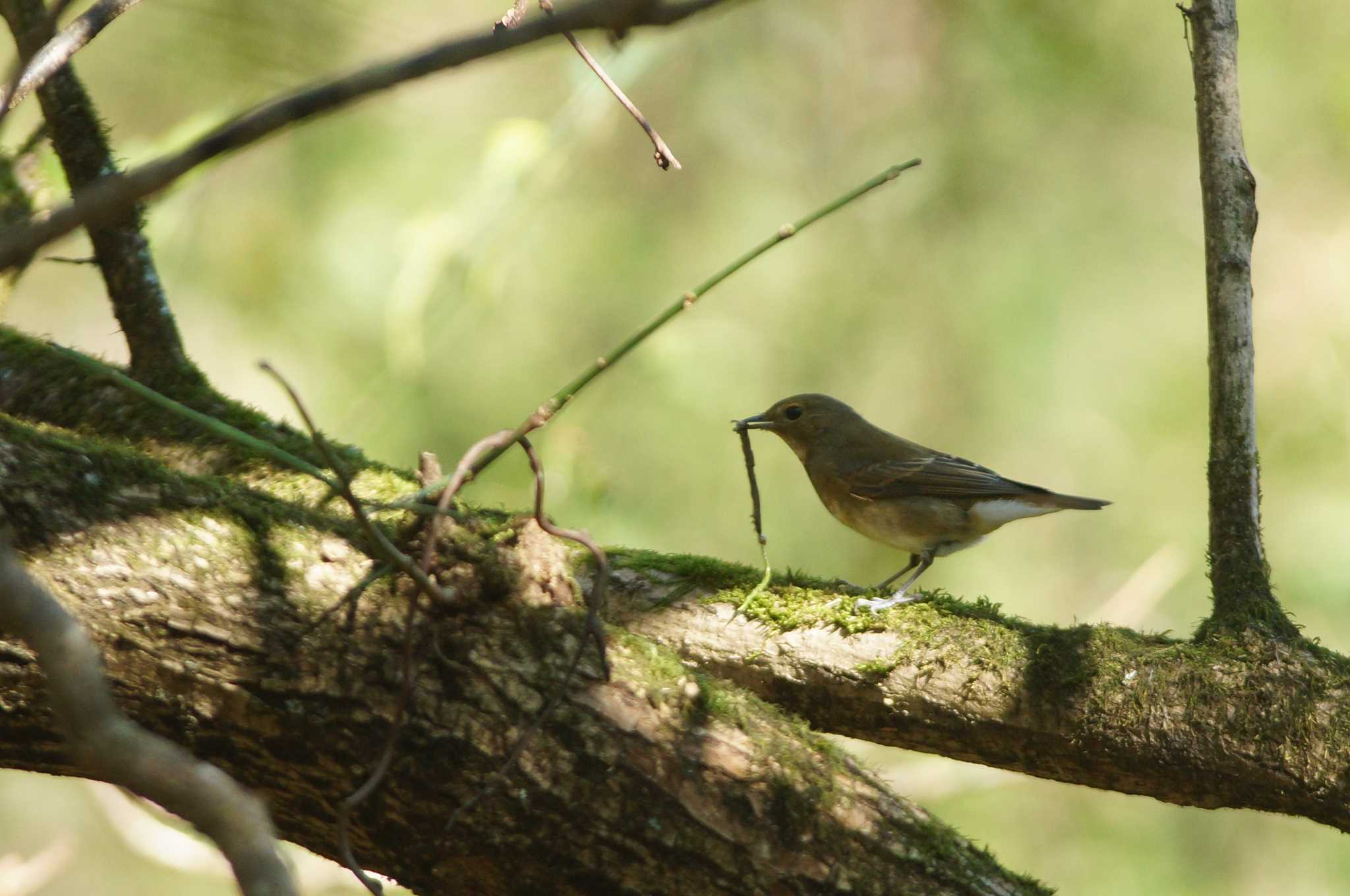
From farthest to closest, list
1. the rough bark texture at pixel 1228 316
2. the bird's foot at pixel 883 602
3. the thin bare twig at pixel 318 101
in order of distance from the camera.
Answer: the bird's foot at pixel 883 602
the rough bark texture at pixel 1228 316
the thin bare twig at pixel 318 101

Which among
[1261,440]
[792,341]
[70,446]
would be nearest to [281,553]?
[70,446]

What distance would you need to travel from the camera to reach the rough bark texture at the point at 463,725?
88.4 inches

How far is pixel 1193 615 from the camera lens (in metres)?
8.93

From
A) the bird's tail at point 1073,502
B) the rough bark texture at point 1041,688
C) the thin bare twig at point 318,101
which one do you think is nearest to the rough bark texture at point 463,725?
the rough bark texture at point 1041,688

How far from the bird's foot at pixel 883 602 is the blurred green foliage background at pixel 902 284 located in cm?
456

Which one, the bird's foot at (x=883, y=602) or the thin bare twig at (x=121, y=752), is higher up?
the bird's foot at (x=883, y=602)

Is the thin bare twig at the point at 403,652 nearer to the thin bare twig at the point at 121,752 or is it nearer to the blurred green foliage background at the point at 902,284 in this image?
the thin bare twig at the point at 121,752

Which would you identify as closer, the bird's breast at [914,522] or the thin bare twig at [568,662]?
the thin bare twig at [568,662]

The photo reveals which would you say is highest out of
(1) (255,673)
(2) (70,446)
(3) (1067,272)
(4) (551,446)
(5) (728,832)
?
(3) (1067,272)

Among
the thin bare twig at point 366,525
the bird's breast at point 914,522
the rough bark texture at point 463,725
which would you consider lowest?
the rough bark texture at point 463,725

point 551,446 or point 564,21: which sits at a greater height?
point 551,446

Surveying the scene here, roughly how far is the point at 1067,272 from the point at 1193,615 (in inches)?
Result: 121

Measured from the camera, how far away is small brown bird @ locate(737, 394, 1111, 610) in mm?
4930

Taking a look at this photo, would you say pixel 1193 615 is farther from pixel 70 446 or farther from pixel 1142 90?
pixel 70 446
